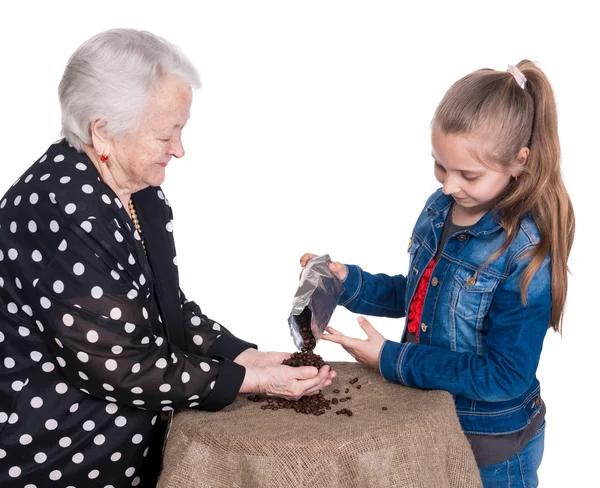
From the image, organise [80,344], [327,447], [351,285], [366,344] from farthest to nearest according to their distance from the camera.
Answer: [351,285] < [366,344] < [80,344] < [327,447]

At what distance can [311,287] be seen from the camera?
3090mm

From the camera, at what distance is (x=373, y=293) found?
3316 millimetres

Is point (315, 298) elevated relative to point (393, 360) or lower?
elevated

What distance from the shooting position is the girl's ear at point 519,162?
275 centimetres

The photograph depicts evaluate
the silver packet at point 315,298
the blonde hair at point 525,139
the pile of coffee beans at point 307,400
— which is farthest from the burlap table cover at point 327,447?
the blonde hair at point 525,139

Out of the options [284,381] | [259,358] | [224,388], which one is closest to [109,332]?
[224,388]

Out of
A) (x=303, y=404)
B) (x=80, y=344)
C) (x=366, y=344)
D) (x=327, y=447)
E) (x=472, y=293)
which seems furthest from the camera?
(x=366, y=344)

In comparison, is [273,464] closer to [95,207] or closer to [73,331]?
[73,331]

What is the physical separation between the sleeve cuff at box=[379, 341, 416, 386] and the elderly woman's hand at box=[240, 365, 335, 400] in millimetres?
240

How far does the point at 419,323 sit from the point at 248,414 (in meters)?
0.74

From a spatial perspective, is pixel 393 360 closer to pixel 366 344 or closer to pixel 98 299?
pixel 366 344

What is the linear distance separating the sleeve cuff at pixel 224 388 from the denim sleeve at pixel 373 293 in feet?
2.42

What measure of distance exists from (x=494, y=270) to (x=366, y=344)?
1.66ft

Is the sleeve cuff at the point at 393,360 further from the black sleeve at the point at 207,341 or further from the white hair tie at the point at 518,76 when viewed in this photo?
the white hair tie at the point at 518,76
